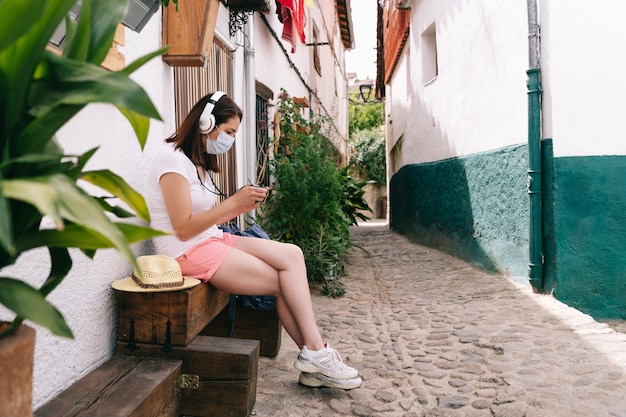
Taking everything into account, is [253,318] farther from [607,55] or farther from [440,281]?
[607,55]

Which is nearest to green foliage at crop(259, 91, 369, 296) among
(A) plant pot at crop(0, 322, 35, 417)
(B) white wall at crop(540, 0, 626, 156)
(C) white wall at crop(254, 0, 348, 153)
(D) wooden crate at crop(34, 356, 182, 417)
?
(C) white wall at crop(254, 0, 348, 153)

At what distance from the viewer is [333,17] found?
43.0 feet

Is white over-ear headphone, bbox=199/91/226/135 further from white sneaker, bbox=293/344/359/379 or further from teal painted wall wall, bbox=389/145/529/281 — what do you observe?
teal painted wall wall, bbox=389/145/529/281

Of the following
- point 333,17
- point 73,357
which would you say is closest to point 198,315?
point 73,357

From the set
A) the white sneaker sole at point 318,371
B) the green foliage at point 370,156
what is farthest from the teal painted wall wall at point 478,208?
the green foliage at point 370,156

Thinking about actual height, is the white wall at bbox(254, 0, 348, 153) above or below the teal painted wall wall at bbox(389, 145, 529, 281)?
above

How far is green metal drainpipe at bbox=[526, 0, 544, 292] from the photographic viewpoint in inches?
167

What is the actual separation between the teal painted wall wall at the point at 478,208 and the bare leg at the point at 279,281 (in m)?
2.77

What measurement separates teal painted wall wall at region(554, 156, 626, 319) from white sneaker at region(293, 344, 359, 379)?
2434 millimetres

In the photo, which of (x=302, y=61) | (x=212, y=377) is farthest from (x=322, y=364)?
(x=302, y=61)

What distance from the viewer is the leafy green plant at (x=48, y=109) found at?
2.29 feet

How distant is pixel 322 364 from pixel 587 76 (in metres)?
3.19

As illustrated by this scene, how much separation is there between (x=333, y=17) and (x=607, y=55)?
992 centimetres

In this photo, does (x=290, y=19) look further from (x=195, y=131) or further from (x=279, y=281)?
(x=279, y=281)
